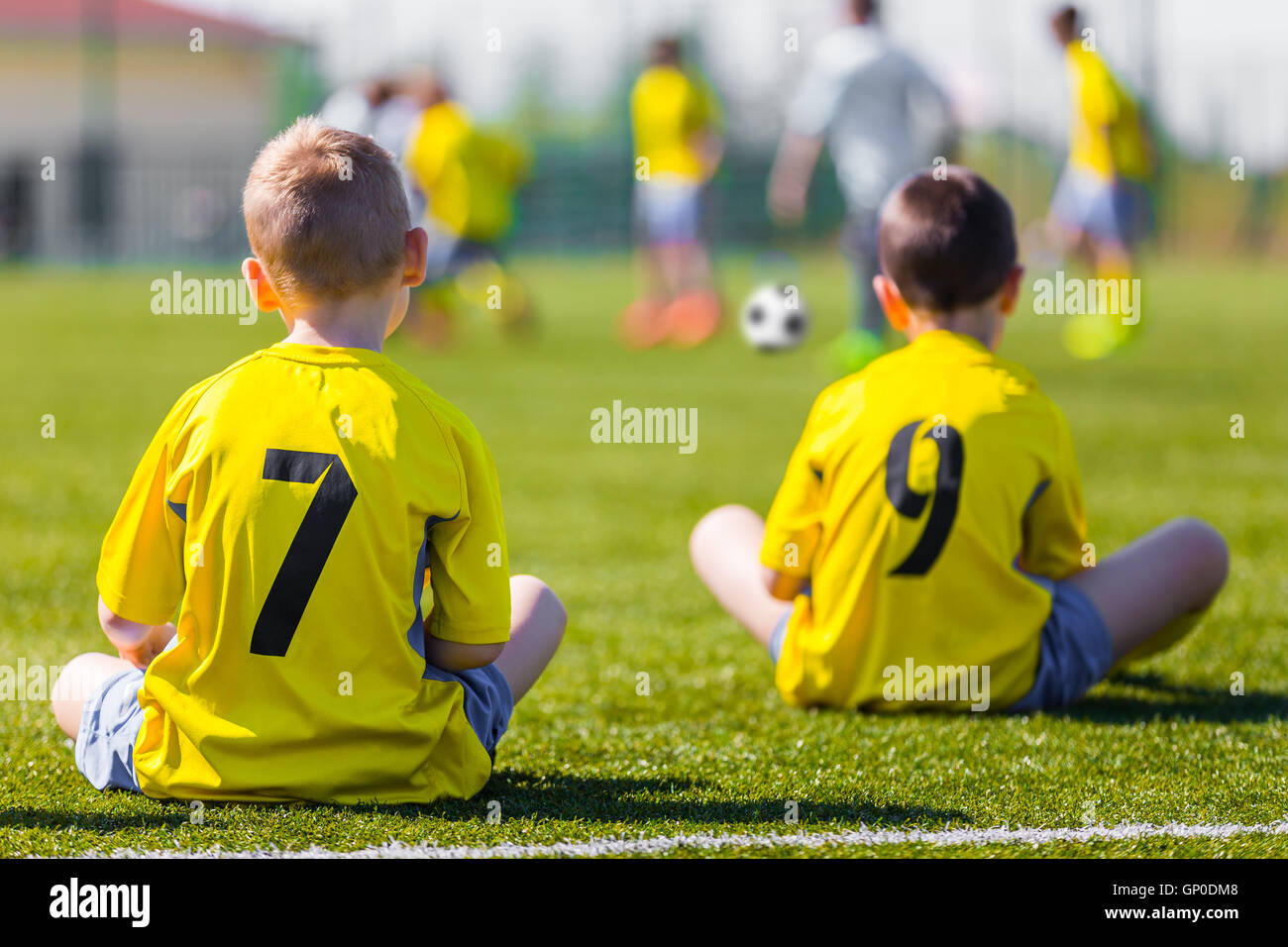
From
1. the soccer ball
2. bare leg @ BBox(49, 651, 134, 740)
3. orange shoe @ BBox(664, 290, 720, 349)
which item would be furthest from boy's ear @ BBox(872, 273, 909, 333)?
orange shoe @ BBox(664, 290, 720, 349)

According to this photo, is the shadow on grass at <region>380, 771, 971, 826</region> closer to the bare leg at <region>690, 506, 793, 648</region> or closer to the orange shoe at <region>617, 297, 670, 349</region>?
the bare leg at <region>690, 506, 793, 648</region>

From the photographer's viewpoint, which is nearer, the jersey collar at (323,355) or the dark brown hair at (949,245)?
the jersey collar at (323,355)

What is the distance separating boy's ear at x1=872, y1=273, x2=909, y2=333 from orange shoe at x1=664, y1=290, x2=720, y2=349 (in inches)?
440

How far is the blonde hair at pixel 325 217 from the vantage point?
2.42 meters

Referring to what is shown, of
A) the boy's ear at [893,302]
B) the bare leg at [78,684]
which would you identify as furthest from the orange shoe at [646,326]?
the bare leg at [78,684]

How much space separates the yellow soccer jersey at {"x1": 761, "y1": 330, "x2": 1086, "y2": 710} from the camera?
10.3 ft

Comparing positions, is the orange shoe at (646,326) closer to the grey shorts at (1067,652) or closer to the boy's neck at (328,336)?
the grey shorts at (1067,652)

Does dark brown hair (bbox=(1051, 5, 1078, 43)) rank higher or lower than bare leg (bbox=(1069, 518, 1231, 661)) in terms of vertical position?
higher

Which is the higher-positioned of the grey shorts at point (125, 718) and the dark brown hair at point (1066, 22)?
the dark brown hair at point (1066, 22)

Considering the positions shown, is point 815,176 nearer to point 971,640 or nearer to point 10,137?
point 10,137

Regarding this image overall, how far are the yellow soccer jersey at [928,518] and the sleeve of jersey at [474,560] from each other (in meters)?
0.95

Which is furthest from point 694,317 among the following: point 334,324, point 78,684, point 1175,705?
point 334,324

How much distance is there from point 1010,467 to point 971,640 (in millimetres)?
377
